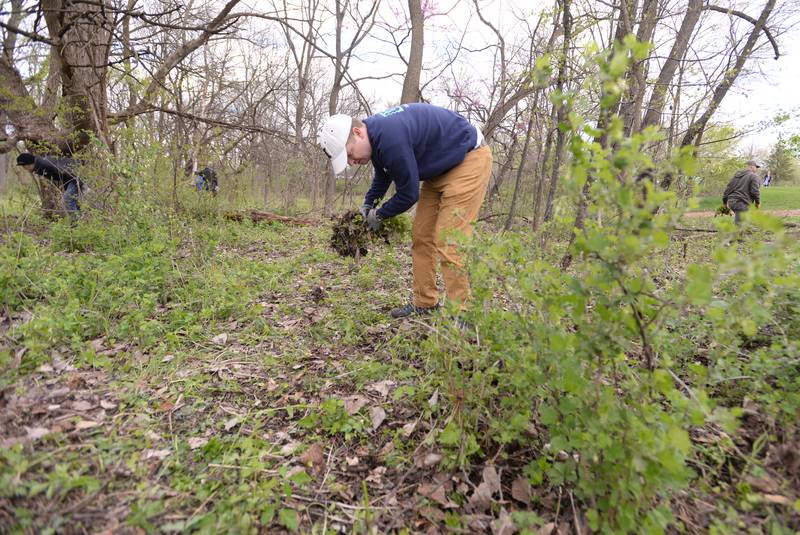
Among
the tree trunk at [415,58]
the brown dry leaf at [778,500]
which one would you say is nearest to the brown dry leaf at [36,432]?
the brown dry leaf at [778,500]

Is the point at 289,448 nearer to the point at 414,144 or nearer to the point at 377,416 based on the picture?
the point at 377,416

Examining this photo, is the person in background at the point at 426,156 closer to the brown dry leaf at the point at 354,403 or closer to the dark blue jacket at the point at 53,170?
the brown dry leaf at the point at 354,403

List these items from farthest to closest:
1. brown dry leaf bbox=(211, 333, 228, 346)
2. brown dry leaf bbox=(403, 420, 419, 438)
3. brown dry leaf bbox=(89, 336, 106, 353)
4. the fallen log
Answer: the fallen log
brown dry leaf bbox=(211, 333, 228, 346)
brown dry leaf bbox=(89, 336, 106, 353)
brown dry leaf bbox=(403, 420, 419, 438)

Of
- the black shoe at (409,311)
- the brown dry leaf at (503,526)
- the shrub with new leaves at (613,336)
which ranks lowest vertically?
the brown dry leaf at (503,526)

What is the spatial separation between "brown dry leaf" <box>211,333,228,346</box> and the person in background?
4.94 feet

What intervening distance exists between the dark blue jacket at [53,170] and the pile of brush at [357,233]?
4.75 metres

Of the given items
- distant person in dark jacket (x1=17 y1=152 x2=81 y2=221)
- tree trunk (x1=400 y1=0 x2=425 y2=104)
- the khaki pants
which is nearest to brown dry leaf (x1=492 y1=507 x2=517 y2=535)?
the khaki pants

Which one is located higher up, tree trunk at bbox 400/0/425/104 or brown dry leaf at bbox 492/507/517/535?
tree trunk at bbox 400/0/425/104

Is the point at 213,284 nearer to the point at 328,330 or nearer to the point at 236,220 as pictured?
the point at 328,330

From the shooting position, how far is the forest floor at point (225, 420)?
5.13 ft

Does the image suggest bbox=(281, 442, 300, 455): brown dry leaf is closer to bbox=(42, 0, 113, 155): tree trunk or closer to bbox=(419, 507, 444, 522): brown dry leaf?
bbox=(419, 507, 444, 522): brown dry leaf

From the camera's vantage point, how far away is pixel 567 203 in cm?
143

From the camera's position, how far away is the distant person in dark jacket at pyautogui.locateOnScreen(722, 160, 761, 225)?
7.26m

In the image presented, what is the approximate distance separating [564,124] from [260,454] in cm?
199
